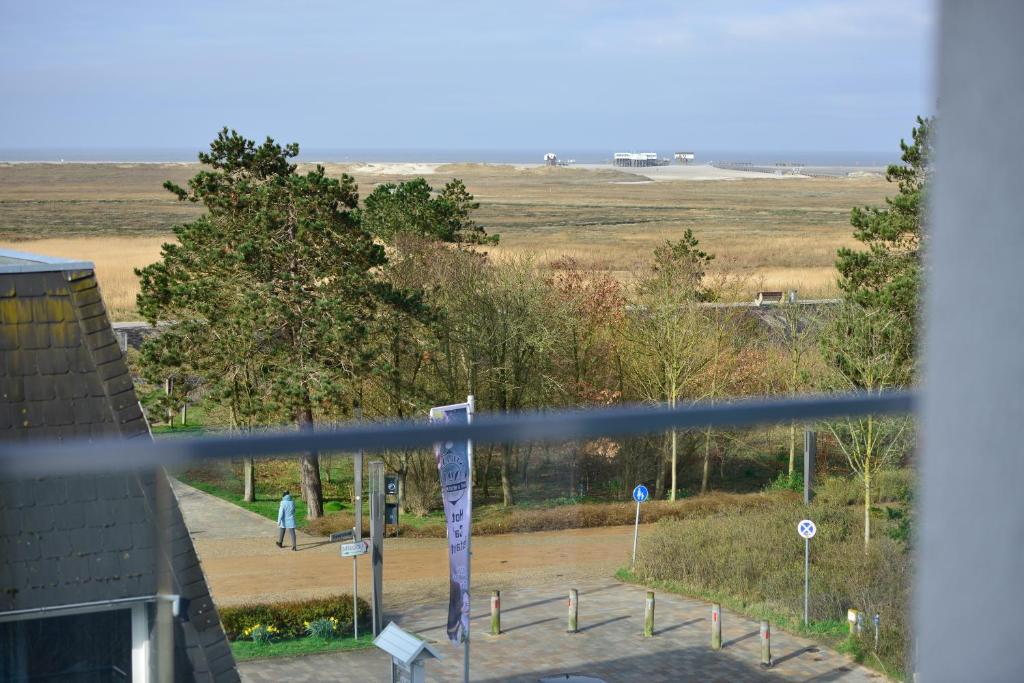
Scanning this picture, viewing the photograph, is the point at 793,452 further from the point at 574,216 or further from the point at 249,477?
the point at 574,216

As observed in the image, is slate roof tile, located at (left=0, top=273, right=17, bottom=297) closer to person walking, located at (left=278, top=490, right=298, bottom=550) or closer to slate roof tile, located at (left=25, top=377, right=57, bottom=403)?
slate roof tile, located at (left=25, top=377, right=57, bottom=403)

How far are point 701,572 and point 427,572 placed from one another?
1.48ft

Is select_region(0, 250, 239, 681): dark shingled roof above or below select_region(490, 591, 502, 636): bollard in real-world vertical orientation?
above

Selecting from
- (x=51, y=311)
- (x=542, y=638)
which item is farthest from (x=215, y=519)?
(x=51, y=311)

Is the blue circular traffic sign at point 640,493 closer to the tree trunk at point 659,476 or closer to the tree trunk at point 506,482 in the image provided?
the tree trunk at point 659,476

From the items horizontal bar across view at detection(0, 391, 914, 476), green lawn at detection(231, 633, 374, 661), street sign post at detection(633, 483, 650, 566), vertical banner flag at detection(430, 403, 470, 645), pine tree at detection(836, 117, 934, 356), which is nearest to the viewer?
horizontal bar across view at detection(0, 391, 914, 476)

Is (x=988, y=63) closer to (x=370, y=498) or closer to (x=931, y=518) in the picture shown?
(x=931, y=518)

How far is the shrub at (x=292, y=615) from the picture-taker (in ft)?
4.44

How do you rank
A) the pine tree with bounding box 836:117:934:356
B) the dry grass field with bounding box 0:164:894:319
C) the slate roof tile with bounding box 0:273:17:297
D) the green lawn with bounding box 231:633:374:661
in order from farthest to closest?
the dry grass field with bounding box 0:164:894:319
the pine tree with bounding box 836:117:934:356
the slate roof tile with bounding box 0:273:17:297
the green lawn with bounding box 231:633:374:661

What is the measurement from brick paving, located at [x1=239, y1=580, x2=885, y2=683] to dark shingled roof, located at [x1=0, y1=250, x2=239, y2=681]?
14 centimetres

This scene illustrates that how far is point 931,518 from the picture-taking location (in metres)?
1.17

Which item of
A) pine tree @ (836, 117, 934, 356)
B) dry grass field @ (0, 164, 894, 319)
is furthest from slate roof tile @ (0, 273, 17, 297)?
dry grass field @ (0, 164, 894, 319)

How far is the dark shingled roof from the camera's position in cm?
117

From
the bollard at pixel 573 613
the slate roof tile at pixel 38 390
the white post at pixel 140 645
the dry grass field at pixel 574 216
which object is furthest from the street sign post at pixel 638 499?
the dry grass field at pixel 574 216
